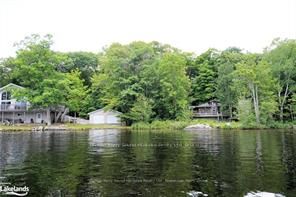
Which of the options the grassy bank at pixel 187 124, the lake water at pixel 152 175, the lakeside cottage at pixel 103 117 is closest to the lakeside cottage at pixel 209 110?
the grassy bank at pixel 187 124

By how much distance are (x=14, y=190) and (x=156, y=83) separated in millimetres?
44622

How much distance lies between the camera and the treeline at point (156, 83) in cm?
4706

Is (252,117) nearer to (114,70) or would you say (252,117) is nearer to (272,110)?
(272,110)

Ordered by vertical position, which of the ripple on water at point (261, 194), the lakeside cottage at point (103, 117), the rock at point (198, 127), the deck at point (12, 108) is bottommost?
the ripple on water at point (261, 194)

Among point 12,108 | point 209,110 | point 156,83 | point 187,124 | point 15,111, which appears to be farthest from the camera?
point 209,110

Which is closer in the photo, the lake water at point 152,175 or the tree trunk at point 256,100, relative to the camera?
the lake water at point 152,175

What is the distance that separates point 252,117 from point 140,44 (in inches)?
905

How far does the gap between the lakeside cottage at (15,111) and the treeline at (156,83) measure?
130 inches

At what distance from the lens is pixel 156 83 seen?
172 feet

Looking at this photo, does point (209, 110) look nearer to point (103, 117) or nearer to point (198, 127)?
point (198, 127)

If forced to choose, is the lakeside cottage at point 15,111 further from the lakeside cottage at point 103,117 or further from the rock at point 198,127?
the rock at point 198,127

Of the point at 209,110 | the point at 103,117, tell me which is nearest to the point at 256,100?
the point at 209,110

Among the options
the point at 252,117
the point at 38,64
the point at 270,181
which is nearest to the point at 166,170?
the point at 270,181

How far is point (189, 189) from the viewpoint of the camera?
835 cm
